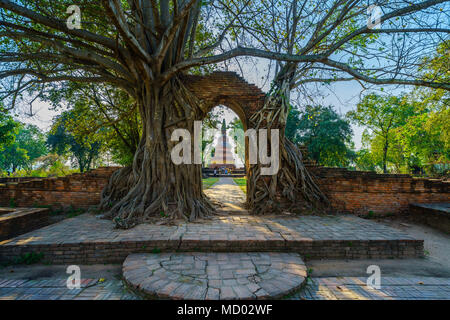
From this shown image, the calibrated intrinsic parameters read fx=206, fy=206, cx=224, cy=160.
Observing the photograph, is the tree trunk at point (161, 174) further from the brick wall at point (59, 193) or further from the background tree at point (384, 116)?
the background tree at point (384, 116)

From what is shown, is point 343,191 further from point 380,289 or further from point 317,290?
point 317,290

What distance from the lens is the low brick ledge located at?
132 inches

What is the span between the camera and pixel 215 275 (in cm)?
272

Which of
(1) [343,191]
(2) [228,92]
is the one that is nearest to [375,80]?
(1) [343,191]

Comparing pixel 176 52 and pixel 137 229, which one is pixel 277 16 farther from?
pixel 137 229

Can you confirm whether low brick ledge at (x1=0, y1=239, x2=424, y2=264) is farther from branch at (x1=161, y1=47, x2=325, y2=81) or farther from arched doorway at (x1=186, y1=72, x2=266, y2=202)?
branch at (x1=161, y1=47, x2=325, y2=81)

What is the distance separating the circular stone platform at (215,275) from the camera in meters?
2.35

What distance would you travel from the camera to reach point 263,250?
3.52 metres

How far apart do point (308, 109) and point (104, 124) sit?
26.9 ft

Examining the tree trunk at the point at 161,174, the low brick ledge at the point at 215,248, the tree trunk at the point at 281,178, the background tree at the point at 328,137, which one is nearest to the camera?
the low brick ledge at the point at 215,248

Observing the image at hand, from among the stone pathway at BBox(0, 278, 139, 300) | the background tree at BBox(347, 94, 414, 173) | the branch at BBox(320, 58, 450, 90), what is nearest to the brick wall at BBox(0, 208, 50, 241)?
the stone pathway at BBox(0, 278, 139, 300)

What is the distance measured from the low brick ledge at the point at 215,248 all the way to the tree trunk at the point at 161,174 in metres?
1.43


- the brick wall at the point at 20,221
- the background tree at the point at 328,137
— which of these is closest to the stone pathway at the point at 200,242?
the brick wall at the point at 20,221

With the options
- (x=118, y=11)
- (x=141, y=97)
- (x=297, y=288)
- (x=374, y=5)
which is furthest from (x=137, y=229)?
(x=374, y=5)
